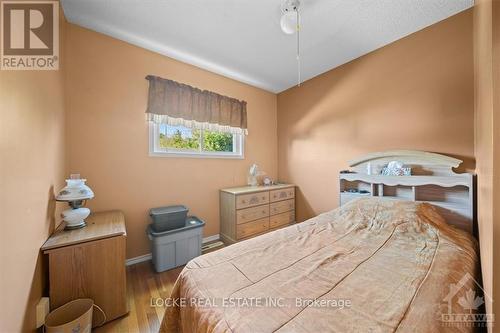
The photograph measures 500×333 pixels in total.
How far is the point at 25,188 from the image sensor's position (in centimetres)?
109

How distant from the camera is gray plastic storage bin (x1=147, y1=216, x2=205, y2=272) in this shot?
2.12 metres

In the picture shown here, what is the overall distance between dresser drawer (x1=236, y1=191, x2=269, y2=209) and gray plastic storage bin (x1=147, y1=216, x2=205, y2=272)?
2.02 feet

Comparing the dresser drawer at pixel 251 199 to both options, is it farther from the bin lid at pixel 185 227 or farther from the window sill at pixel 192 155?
the window sill at pixel 192 155

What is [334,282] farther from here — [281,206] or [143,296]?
[281,206]

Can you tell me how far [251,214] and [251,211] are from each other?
1.8 inches

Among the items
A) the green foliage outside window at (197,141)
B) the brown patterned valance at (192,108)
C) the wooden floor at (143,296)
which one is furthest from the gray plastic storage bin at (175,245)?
the brown patterned valance at (192,108)

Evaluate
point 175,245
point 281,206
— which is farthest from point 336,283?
point 281,206

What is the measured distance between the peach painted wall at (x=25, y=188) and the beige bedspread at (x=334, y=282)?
29.7 inches

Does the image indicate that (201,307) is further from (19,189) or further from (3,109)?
(3,109)

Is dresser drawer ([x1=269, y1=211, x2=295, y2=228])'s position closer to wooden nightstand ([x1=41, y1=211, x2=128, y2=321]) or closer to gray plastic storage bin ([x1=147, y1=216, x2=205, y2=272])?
gray plastic storage bin ([x1=147, y1=216, x2=205, y2=272])

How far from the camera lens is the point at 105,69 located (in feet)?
6.95

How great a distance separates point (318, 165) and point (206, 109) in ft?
6.51

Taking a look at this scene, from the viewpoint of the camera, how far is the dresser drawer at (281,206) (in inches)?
123

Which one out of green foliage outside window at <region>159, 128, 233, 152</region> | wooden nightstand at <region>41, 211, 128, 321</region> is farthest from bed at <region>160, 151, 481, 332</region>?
green foliage outside window at <region>159, 128, 233, 152</region>
